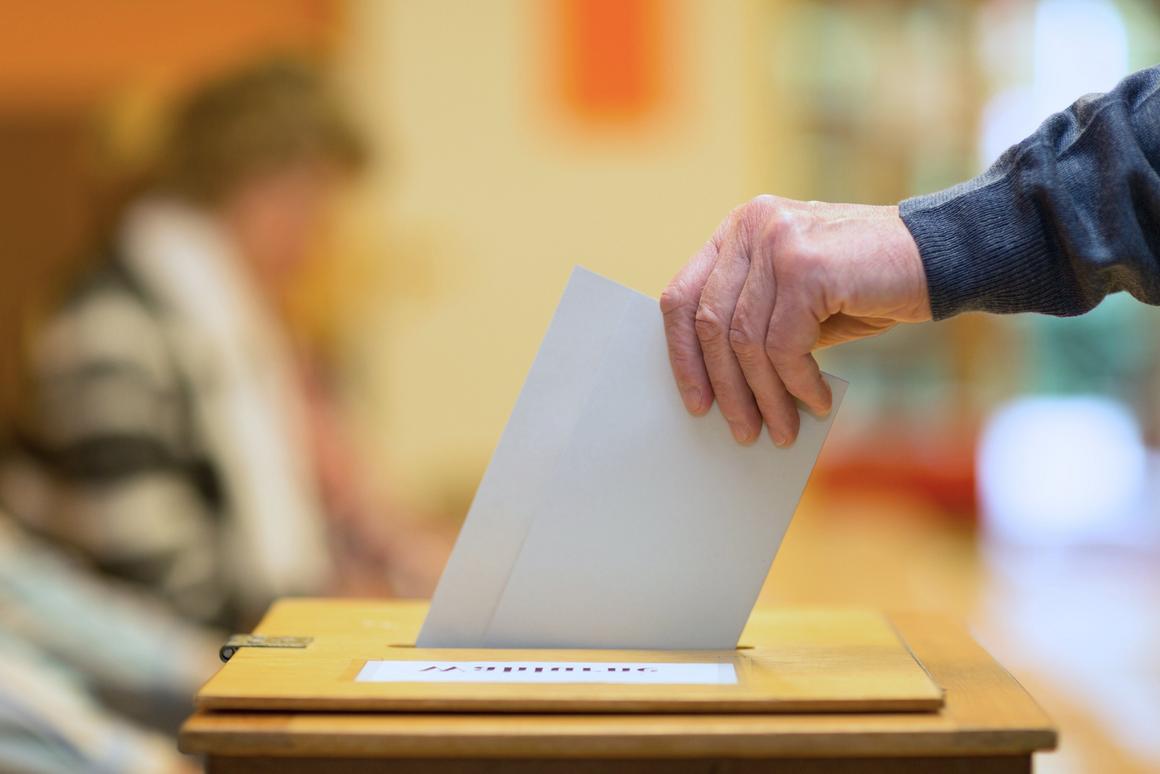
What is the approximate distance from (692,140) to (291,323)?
259cm

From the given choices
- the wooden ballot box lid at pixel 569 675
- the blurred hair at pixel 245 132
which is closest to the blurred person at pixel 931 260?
the wooden ballot box lid at pixel 569 675

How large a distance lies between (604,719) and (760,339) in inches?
10.4

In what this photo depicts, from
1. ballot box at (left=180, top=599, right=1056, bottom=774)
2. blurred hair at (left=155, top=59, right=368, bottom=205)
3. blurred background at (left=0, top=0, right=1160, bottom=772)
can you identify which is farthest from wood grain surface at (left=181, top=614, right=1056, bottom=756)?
blurred hair at (left=155, top=59, right=368, bottom=205)

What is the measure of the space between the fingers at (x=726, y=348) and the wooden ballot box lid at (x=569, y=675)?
153 mm

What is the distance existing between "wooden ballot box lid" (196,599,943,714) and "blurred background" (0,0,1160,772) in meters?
0.47

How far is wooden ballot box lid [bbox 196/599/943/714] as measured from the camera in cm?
74

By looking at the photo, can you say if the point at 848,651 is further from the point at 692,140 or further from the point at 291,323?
the point at 692,140

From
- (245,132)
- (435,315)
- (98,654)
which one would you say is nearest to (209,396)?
(245,132)

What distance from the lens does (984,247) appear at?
32.3 inches

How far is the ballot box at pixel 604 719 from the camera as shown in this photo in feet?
2.33

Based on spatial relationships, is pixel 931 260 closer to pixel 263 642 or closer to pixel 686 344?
pixel 686 344

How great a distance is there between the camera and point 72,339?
210 centimetres

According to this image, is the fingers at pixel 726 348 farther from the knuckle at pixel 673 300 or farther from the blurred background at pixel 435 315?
the blurred background at pixel 435 315

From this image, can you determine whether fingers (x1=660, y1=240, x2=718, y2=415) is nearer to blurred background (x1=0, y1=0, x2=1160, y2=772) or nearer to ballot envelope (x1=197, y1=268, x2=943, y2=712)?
ballot envelope (x1=197, y1=268, x2=943, y2=712)
